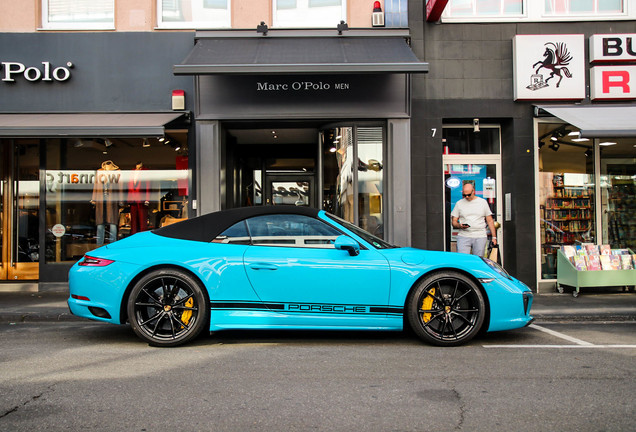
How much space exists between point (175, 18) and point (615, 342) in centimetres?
877

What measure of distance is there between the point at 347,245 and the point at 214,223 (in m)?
1.43

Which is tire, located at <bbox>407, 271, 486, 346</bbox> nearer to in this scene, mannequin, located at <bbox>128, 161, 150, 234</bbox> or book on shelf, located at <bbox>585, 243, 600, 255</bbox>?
book on shelf, located at <bbox>585, 243, 600, 255</bbox>

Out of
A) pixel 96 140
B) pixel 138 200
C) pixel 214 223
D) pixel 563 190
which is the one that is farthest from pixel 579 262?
pixel 96 140

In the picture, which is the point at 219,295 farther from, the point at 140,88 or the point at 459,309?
the point at 140,88

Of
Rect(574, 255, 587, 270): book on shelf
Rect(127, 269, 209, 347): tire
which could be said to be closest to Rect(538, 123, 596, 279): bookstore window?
Rect(574, 255, 587, 270): book on shelf

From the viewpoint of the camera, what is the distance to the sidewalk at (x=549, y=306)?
6973 millimetres

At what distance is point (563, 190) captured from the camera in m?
9.91

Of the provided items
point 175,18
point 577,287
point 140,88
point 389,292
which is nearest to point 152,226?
point 140,88

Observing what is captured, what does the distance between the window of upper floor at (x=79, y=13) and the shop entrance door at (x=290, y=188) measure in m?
5.23

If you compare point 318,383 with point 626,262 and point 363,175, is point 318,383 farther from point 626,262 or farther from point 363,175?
point 626,262

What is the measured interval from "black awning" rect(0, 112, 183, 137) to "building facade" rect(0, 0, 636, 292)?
0.34ft

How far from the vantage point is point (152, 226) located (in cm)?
991

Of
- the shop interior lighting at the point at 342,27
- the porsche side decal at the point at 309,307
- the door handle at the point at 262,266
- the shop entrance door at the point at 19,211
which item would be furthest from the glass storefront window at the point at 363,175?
the shop entrance door at the point at 19,211

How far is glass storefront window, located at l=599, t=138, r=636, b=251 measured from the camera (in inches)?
393
